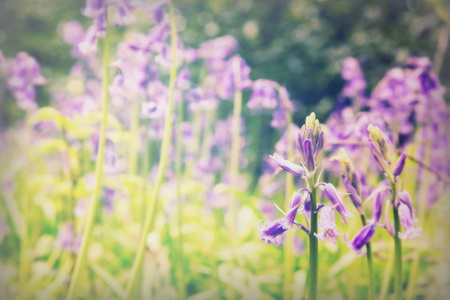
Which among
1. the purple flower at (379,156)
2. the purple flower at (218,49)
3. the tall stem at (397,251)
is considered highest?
the purple flower at (218,49)

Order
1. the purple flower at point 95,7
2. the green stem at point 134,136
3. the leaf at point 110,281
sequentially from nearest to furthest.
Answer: the purple flower at point 95,7 → the leaf at point 110,281 → the green stem at point 134,136

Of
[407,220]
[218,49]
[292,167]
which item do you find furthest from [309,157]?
[218,49]

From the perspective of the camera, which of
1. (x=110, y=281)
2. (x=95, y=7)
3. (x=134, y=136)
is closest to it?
(x=95, y=7)

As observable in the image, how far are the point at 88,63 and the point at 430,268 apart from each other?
1.85m

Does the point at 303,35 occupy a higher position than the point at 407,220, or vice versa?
the point at 303,35

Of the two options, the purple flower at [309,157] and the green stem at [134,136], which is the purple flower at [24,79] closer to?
the green stem at [134,136]

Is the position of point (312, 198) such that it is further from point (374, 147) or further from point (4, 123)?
point (4, 123)

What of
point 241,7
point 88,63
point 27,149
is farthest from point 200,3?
point 27,149

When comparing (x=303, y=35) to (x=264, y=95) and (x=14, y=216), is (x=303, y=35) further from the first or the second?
(x=14, y=216)

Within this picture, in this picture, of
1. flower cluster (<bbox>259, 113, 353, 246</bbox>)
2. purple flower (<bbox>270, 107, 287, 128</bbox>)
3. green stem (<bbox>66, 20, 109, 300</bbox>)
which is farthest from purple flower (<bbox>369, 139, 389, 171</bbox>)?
green stem (<bbox>66, 20, 109, 300</bbox>)

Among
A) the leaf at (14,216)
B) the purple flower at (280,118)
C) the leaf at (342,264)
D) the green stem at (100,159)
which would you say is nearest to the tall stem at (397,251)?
the leaf at (342,264)

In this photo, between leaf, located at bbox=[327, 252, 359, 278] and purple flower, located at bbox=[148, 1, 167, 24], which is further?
leaf, located at bbox=[327, 252, 359, 278]

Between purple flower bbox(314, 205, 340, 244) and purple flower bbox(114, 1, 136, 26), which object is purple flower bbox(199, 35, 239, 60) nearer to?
purple flower bbox(114, 1, 136, 26)

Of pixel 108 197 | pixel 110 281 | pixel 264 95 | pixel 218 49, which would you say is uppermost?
pixel 218 49
